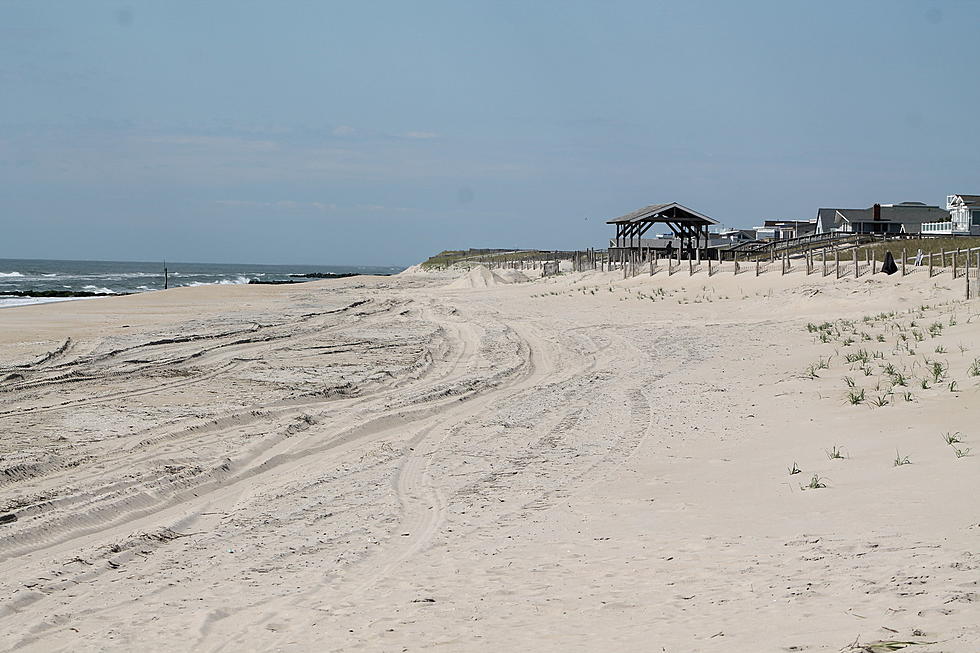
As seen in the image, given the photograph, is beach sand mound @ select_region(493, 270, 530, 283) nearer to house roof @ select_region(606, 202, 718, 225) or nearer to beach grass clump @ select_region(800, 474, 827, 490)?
house roof @ select_region(606, 202, 718, 225)

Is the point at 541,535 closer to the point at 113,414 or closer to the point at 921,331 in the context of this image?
the point at 113,414

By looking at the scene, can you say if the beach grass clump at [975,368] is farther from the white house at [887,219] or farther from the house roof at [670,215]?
the white house at [887,219]

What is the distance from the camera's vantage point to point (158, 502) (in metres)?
7.41

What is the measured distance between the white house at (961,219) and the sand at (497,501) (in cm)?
6831

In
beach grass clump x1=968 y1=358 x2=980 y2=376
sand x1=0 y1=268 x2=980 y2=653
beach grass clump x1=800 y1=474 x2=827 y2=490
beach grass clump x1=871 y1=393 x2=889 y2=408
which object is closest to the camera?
sand x1=0 y1=268 x2=980 y2=653

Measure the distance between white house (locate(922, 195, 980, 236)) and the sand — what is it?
6831cm

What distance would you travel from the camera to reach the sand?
183 inches

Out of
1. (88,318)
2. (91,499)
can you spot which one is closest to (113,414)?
(91,499)

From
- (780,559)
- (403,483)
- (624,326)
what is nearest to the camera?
(780,559)

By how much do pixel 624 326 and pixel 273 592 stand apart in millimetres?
18991

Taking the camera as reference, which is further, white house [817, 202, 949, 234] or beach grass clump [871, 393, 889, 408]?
white house [817, 202, 949, 234]

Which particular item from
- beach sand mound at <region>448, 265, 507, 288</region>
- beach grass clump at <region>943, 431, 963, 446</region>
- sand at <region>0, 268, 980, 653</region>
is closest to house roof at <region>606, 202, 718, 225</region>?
beach sand mound at <region>448, 265, 507, 288</region>

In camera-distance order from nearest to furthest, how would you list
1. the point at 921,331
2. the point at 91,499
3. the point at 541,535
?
the point at 541,535, the point at 91,499, the point at 921,331

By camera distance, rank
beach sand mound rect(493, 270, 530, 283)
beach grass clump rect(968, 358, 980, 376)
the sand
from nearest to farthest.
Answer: the sand, beach grass clump rect(968, 358, 980, 376), beach sand mound rect(493, 270, 530, 283)
